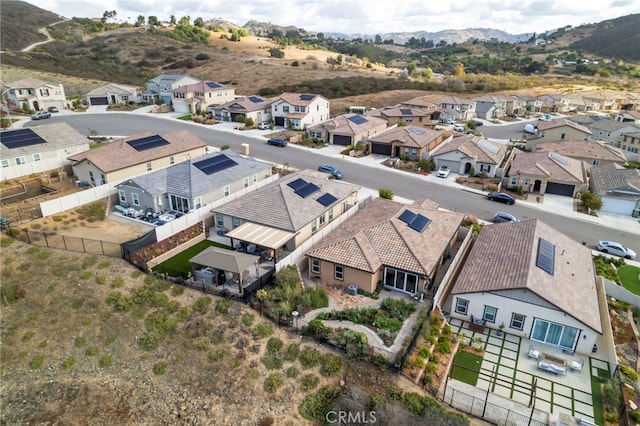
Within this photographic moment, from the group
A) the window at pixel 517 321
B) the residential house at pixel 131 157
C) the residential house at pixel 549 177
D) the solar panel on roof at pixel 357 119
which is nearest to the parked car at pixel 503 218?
the residential house at pixel 549 177

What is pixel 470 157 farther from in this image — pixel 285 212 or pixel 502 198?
pixel 285 212

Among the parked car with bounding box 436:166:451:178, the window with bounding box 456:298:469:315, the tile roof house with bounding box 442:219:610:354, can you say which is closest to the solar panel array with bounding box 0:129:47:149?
the tile roof house with bounding box 442:219:610:354

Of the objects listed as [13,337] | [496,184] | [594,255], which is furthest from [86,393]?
[496,184]

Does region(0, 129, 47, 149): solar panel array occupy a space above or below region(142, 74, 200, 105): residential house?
below

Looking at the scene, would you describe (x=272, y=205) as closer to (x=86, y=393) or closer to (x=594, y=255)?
(x=86, y=393)

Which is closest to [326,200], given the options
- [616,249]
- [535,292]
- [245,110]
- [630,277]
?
[535,292]

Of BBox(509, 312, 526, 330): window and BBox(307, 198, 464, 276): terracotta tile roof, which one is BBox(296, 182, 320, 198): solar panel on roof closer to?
BBox(307, 198, 464, 276): terracotta tile roof
